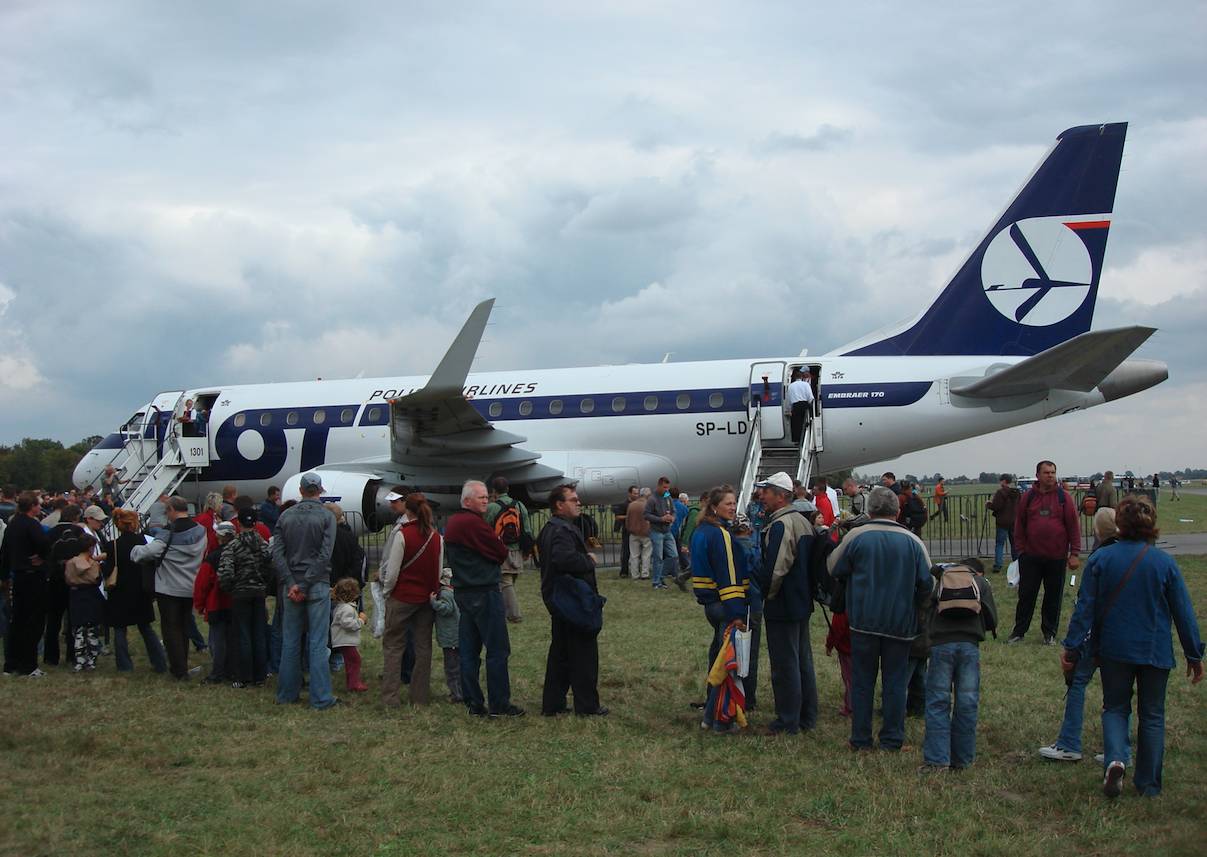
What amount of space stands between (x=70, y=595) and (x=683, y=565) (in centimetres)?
917

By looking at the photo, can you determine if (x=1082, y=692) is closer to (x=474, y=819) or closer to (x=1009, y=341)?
(x=474, y=819)

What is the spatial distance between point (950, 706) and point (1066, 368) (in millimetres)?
10751

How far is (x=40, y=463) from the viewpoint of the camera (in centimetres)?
5869

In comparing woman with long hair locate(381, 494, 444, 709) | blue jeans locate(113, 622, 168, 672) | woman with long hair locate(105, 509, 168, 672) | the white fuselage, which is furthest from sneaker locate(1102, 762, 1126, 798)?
the white fuselage

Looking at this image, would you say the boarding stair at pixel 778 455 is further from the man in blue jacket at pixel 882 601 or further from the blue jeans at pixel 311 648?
the man in blue jacket at pixel 882 601

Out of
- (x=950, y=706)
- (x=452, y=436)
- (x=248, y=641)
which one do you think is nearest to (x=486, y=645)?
(x=248, y=641)

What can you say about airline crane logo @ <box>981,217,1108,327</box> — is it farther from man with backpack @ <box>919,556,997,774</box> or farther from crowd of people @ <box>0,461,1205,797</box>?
man with backpack @ <box>919,556,997,774</box>

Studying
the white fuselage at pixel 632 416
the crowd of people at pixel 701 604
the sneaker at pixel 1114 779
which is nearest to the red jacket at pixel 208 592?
the crowd of people at pixel 701 604

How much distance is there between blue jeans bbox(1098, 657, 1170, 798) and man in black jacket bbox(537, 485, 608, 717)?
3.28 meters

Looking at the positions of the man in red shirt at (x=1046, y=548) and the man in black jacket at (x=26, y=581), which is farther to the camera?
the man in red shirt at (x=1046, y=548)

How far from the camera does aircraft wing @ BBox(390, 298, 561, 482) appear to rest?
14.2m

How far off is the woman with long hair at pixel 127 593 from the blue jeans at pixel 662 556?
24.0 feet

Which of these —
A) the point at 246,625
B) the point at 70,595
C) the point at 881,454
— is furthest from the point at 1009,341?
the point at 70,595

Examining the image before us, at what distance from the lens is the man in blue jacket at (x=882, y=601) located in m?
5.25
